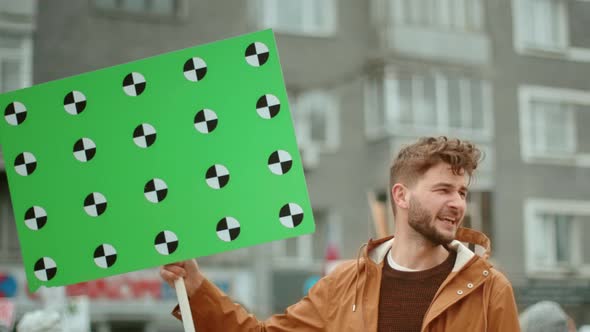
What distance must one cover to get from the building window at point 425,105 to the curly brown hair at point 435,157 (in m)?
22.1

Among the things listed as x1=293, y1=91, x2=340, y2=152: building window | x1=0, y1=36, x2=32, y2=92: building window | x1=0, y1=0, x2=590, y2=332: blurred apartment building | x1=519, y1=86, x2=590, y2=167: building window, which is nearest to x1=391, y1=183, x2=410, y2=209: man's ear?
x1=0, y1=0, x2=590, y2=332: blurred apartment building

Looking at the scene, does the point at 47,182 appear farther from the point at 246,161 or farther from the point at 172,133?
the point at 246,161

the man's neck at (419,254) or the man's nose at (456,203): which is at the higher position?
the man's nose at (456,203)

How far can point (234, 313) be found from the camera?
4270mm

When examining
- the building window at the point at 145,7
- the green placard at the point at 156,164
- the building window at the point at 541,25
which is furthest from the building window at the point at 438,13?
the green placard at the point at 156,164

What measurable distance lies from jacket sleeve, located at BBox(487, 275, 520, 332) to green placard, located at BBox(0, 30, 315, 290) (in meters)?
0.85

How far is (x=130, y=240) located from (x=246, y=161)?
564 mm

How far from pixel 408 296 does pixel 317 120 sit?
22.2m

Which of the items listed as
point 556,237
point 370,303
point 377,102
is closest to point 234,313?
point 370,303

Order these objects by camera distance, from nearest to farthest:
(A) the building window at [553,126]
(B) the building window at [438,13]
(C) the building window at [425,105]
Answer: (C) the building window at [425,105] < (B) the building window at [438,13] < (A) the building window at [553,126]

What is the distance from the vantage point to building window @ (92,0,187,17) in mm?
24416

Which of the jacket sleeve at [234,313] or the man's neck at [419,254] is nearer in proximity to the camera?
the man's neck at [419,254]

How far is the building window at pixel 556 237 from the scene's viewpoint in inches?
1123

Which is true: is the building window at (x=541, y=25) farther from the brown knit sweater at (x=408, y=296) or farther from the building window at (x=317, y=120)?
the brown knit sweater at (x=408, y=296)
